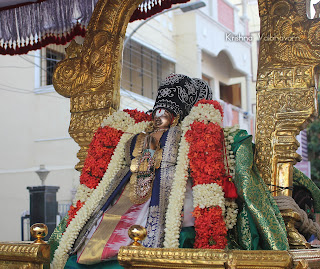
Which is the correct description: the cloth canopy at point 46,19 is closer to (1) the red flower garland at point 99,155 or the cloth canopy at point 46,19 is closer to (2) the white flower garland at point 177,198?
(1) the red flower garland at point 99,155

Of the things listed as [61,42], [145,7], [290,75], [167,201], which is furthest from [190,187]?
[61,42]

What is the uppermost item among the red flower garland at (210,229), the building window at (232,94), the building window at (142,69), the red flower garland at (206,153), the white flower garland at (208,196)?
the building window at (142,69)

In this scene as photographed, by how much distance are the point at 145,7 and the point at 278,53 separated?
59.8 inches

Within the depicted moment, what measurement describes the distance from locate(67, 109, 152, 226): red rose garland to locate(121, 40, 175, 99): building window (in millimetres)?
8273

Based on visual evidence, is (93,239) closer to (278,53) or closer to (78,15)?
(278,53)

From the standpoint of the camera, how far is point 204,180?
11.0 ft

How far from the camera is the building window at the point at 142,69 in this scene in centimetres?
1249

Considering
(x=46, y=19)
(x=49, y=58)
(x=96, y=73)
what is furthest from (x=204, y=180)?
(x=49, y=58)

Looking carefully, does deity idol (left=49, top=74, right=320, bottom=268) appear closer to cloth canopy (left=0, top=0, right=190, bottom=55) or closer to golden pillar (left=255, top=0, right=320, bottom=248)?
golden pillar (left=255, top=0, right=320, bottom=248)

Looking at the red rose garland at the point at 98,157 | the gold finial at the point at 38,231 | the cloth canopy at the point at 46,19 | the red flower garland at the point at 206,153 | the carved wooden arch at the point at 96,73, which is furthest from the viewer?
the cloth canopy at the point at 46,19

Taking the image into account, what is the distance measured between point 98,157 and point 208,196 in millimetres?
1051

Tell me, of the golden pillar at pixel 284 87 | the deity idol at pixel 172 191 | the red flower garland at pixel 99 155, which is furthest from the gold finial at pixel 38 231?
the golden pillar at pixel 284 87

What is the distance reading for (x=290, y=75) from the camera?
370 centimetres

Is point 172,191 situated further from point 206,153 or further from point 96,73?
→ point 96,73
